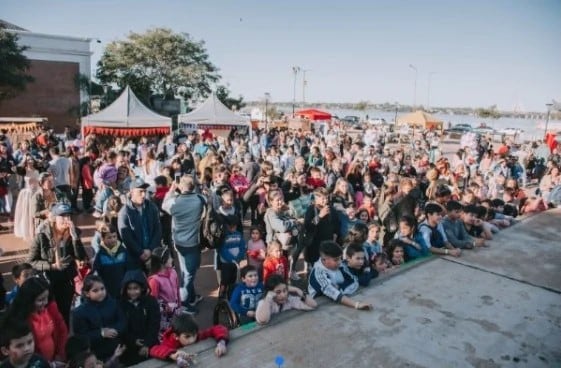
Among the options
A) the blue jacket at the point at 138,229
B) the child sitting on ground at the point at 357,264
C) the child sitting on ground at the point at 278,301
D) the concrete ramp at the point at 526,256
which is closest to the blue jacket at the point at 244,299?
the child sitting on ground at the point at 278,301

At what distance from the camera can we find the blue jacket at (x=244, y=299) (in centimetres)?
375

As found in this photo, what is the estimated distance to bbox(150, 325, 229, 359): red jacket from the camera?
272 centimetres

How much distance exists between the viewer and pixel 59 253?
12.7 ft

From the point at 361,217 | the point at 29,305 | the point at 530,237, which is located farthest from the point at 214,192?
the point at 530,237

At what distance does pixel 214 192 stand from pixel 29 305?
326 centimetres

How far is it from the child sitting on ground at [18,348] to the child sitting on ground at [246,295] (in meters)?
1.62

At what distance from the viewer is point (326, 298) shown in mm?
3705

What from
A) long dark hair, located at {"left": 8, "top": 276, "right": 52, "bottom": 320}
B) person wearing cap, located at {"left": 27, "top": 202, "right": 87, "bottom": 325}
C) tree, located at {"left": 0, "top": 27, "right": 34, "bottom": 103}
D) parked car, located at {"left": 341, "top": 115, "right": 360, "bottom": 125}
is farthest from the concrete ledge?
parked car, located at {"left": 341, "top": 115, "right": 360, "bottom": 125}

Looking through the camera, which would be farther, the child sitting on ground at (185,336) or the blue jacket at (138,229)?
the blue jacket at (138,229)

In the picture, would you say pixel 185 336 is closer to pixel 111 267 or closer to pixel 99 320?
pixel 99 320

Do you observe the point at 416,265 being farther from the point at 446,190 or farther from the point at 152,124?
the point at 152,124

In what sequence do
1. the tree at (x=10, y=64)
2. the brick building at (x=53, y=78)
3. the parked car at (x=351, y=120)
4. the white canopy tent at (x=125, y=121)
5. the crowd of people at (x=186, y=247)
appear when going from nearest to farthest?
the crowd of people at (x=186, y=247)
the white canopy tent at (x=125, y=121)
the tree at (x=10, y=64)
the brick building at (x=53, y=78)
the parked car at (x=351, y=120)

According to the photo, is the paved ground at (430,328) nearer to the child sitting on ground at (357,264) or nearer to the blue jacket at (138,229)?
the child sitting on ground at (357,264)

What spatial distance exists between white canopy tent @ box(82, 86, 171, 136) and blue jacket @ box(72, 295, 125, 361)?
11.0 meters
